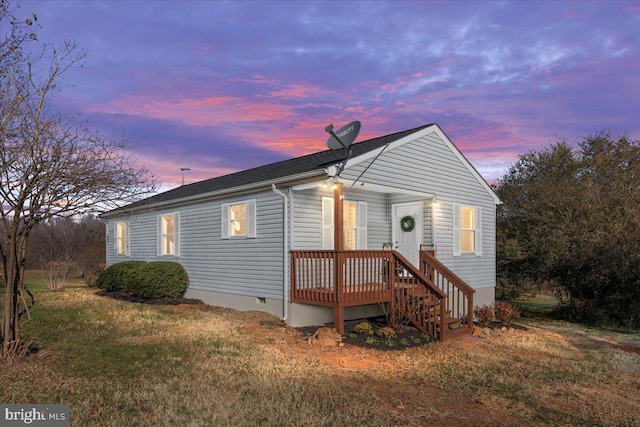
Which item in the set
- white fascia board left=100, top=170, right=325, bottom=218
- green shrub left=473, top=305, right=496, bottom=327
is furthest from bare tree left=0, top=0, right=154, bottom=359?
green shrub left=473, top=305, right=496, bottom=327

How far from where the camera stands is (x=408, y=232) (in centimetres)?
1299

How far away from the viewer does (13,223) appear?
265 inches

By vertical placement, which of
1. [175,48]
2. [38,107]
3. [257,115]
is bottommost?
[38,107]

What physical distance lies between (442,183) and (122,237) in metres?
13.1

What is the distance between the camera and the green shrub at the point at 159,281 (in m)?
13.9

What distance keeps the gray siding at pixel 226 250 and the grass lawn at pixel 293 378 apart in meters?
1.57

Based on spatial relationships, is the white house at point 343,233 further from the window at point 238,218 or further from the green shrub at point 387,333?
the green shrub at point 387,333

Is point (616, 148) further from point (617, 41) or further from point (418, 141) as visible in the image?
point (418, 141)

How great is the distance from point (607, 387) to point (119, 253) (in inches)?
687

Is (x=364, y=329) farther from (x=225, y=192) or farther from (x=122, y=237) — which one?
(x=122, y=237)

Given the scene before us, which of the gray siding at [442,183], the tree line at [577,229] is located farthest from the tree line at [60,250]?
the tree line at [577,229]

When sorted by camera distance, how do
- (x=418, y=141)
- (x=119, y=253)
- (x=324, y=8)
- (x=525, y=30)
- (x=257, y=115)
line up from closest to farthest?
(x=324, y=8), (x=525, y=30), (x=418, y=141), (x=257, y=115), (x=119, y=253)

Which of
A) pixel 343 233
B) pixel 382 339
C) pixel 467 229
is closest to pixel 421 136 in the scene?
pixel 467 229

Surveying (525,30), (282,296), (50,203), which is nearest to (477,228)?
(525,30)
